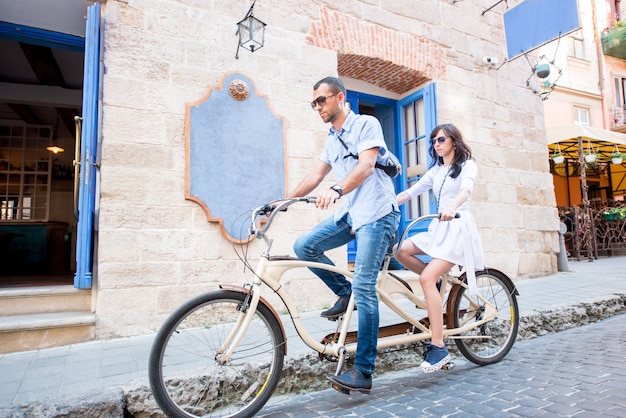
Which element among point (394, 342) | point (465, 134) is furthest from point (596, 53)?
point (394, 342)

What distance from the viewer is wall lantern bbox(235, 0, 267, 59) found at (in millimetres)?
4387

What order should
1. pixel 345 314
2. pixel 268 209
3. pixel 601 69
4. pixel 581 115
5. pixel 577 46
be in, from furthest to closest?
pixel 601 69
pixel 577 46
pixel 581 115
pixel 345 314
pixel 268 209

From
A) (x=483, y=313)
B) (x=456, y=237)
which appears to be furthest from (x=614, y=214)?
(x=456, y=237)

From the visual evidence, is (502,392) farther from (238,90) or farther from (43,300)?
(43,300)

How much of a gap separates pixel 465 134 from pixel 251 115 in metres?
3.44

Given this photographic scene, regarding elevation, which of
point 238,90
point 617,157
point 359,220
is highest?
point 617,157

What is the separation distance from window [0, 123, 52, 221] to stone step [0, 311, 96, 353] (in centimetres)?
644

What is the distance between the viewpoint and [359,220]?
8.38ft

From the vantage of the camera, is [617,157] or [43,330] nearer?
[43,330]

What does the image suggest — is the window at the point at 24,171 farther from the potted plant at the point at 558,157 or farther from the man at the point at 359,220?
the potted plant at the point at 558,157

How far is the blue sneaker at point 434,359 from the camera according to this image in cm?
271

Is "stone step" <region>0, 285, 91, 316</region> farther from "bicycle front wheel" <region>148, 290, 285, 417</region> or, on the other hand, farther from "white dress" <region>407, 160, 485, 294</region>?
"white dress" <region>407, 160, 485, 294</region>

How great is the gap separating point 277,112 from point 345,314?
9.54ft

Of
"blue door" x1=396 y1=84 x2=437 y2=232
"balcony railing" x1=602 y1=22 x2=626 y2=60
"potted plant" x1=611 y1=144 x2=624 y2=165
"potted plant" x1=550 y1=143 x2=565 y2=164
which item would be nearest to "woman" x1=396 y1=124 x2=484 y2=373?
"blue door" x1=396 y1=84 x2=437 y2=232
